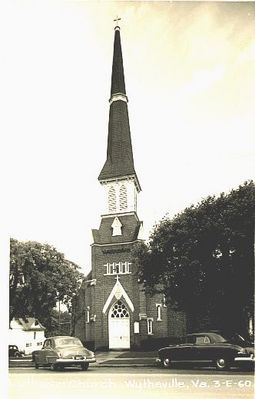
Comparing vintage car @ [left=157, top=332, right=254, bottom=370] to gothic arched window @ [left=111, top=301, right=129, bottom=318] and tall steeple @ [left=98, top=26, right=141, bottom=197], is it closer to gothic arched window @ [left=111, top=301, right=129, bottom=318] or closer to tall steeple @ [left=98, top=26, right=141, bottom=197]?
gothic arched window @ [left=111, top=301, right=129, bottom=318]

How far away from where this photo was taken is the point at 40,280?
3957mm

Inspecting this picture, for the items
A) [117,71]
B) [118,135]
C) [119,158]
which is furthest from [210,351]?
[117,71]

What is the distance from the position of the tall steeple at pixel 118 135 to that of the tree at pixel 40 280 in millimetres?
822

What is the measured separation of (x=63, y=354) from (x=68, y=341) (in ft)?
0.40

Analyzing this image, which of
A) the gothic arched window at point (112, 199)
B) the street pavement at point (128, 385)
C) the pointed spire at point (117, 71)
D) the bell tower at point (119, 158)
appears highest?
the pointed spire at point (117, 71)

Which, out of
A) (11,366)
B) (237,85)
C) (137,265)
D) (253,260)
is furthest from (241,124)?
(11,366)

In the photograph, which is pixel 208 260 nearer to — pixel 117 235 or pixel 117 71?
A: pixel 117 235

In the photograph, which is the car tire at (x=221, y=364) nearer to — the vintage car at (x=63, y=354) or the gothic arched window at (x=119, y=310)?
the gothic arched window at (x=119, y=310)

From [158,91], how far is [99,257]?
155 cm

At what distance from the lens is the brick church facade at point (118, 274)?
4.01m

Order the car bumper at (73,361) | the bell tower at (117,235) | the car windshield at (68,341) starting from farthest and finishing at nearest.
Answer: the bell tower at (117,235) < the car bumper at (73,361) < the car windshield at (68,341)

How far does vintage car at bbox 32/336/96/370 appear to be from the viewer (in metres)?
3.87

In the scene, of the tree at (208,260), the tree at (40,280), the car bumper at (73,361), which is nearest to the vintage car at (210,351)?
the tree at (208,260)

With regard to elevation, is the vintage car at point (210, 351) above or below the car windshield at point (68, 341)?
below
